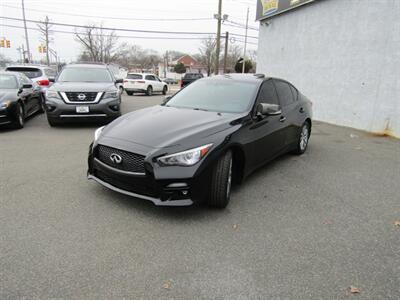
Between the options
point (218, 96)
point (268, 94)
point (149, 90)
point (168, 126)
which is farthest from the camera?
point (149, 90)

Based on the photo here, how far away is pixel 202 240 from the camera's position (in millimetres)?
2867

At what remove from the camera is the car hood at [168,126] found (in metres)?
3.21

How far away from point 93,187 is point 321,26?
9.49 meters

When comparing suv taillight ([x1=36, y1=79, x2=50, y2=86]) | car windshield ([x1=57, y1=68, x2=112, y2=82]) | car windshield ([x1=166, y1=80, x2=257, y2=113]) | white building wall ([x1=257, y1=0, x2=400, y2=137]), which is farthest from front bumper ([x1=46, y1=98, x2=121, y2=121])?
white building wall ([x1=257, y1=0, x2=400, y2=137])

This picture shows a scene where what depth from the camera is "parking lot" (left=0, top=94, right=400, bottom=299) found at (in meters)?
2.27

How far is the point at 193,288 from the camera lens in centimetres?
224

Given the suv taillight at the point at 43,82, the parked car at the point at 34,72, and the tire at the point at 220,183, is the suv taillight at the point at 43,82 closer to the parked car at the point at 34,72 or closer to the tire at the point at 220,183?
the parked car at the point at 34,72

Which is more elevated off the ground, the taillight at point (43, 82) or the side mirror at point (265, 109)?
the side mirror at point (265, 109)

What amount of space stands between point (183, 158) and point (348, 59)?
8272mm

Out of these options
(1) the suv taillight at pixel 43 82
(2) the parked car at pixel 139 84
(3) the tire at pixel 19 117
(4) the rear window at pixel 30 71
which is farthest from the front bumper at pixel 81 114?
(2) the parked car at pixel 139 84

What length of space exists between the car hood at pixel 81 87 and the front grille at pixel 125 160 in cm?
471

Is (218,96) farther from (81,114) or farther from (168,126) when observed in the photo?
(81,114)

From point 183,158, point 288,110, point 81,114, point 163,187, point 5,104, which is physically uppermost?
point 288,110

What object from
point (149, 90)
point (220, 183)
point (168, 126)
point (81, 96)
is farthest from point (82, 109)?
point (149, 90)
